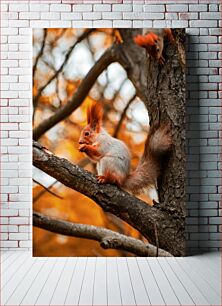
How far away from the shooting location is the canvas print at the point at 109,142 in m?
5.02

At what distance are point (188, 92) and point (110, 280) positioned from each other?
183 cm

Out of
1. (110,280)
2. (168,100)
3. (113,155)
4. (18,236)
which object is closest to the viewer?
(110,280)

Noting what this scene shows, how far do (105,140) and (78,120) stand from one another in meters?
0.27

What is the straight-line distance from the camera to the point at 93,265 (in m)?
4.76

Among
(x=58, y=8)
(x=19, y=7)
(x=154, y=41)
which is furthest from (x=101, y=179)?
(x=19, y=7)

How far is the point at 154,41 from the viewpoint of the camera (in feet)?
16.8

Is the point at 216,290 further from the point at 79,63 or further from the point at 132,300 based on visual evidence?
the point at 79,63

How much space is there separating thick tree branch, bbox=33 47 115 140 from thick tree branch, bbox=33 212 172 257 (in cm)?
78

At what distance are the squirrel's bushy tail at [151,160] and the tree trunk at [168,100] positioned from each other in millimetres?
55

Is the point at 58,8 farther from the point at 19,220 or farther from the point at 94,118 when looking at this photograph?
the point at 19,220

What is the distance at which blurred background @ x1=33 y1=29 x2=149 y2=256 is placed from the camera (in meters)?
5.03

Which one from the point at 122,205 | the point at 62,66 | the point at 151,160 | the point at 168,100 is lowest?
the point at 122,205

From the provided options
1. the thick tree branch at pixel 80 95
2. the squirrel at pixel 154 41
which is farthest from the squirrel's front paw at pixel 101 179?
the squirrel at pixel 154 41

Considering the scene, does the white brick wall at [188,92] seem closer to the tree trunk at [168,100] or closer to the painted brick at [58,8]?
the painted brick at [58,8]
